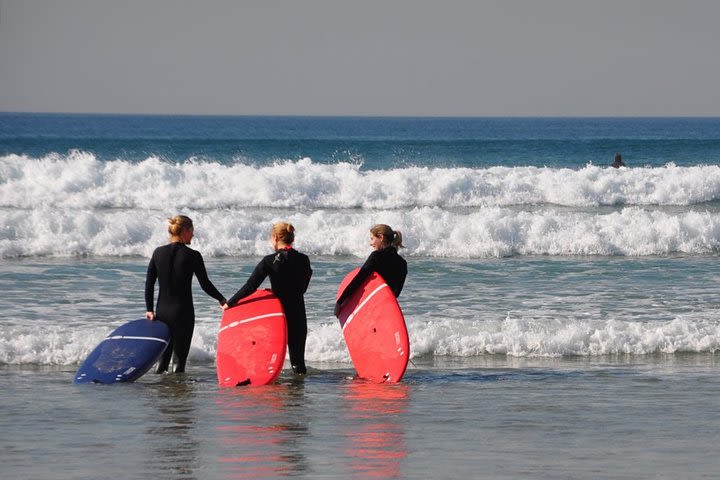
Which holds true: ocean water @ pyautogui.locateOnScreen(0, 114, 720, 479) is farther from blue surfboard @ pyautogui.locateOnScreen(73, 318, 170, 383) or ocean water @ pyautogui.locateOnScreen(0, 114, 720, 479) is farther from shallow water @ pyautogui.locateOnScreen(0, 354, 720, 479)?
blue surfboard @ pyautogui.locateOnScreen(73, 318, 170, 383)

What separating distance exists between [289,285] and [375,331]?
73cm

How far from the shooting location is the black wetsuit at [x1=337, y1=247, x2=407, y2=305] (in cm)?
852

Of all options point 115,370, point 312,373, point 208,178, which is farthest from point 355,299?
point 208,178

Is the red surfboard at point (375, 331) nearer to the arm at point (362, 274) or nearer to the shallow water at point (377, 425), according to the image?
the arm at point (362, 274)

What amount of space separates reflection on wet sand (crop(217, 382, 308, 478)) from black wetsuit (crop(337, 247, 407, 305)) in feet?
3.18

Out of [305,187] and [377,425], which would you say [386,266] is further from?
[305,187]

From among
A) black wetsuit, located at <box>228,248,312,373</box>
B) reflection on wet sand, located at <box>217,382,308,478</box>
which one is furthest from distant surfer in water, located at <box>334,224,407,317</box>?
reflection on wet sand, located at <box>217,382,308,478</box>

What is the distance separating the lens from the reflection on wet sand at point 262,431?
5.57 m

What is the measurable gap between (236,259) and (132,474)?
1037cm

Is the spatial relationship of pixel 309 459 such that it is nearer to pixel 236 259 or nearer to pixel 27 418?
pixel 27 418

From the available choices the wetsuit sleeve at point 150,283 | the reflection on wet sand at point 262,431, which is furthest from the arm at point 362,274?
the wetsuit sleeve at point 150,283

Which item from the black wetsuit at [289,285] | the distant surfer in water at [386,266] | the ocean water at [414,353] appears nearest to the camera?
the ocean water at [414,353]

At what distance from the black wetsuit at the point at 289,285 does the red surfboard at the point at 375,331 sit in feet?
1.26

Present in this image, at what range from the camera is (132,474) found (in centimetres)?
543
